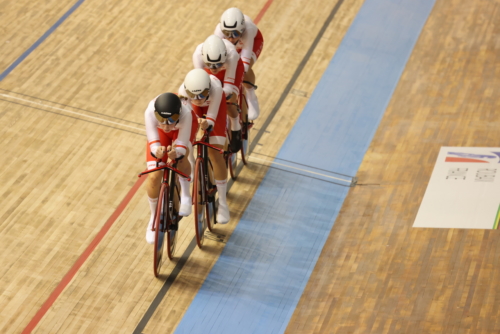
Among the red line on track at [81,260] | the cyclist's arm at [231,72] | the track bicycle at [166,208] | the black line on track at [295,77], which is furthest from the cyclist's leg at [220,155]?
the black line on track at [295,77]

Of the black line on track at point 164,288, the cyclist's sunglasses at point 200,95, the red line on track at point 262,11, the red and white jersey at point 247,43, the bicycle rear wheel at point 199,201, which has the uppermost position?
the cyclist's sunglasses at point 200,95

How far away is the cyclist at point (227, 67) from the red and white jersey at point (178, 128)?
1.77ft

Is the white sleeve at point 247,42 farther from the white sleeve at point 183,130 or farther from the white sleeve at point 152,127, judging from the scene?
the white sleeve at point 152,127

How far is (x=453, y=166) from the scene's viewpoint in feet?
20.0

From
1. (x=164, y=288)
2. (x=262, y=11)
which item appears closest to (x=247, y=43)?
(x=164, y=288)

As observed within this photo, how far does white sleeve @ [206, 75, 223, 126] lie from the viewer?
484cm

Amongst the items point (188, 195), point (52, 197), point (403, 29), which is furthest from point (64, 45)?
point (403, 29)

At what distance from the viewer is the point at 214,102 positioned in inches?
191

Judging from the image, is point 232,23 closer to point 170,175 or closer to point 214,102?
point 214,102

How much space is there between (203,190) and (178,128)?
0.66 meters

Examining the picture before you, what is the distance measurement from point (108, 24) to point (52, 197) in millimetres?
3084

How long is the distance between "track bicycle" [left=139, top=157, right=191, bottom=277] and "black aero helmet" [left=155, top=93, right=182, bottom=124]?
333 mm

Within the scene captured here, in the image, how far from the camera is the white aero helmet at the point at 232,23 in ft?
17.4

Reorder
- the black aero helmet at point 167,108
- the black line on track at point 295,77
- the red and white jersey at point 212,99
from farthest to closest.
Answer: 1. the black line on track at point 295,77
2. the red and white jersey at point 212,99
3. the black aero helmet at point 167,108
